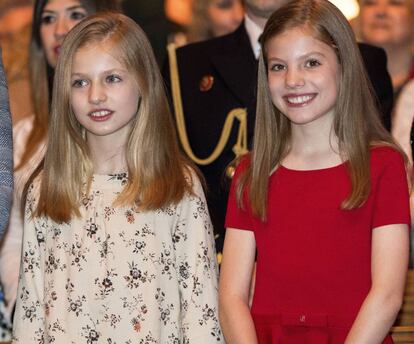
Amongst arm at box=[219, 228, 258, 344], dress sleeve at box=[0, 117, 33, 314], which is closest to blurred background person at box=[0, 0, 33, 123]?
dress sleeve at box=[0, 117, 33, 314]

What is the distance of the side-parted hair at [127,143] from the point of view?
2824 mm

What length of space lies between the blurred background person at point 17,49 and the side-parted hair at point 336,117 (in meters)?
A: 1.46

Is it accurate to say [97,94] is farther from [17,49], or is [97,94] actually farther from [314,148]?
[17,49]

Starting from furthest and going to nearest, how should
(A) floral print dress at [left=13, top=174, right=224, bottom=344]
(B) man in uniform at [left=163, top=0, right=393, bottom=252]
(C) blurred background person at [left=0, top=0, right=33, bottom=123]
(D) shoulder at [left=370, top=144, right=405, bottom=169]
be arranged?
(C) blurred background person at [left=0, top=0, right=33, bottom=123] → (B) man in uniform at [left=163, top=0, right=393, bottom=252] → (A) floral print dress at [left=13, top=174, right=224, bottom=344] → (D) shoulder at [left=370, top=144, right=405, bottom=169]

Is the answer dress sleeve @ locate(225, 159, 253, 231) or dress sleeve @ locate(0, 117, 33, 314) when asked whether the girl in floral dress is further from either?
dress sleeve @ locate(0, 117, 33, 314)

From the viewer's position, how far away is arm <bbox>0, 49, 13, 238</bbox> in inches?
69.2

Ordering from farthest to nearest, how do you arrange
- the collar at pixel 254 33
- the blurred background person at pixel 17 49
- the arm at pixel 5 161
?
1. the blurred background person at pixel 17 49
2. the collar at pixel 254 33
3. the arm at pixel 5 161

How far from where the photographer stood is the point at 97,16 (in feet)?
9.76

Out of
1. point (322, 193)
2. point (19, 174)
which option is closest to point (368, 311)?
point (322, 193)

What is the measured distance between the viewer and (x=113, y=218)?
2803 mm

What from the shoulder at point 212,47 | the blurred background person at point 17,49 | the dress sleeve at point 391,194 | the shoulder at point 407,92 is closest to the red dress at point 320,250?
the dress sleeve at point 391,194

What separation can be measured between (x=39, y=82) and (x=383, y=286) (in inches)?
74.1

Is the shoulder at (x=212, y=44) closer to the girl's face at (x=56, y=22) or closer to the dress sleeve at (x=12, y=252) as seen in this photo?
the girl's face at (x=56, y=22)

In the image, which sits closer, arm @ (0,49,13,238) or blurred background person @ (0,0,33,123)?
arm @ (0,49,13,238)
